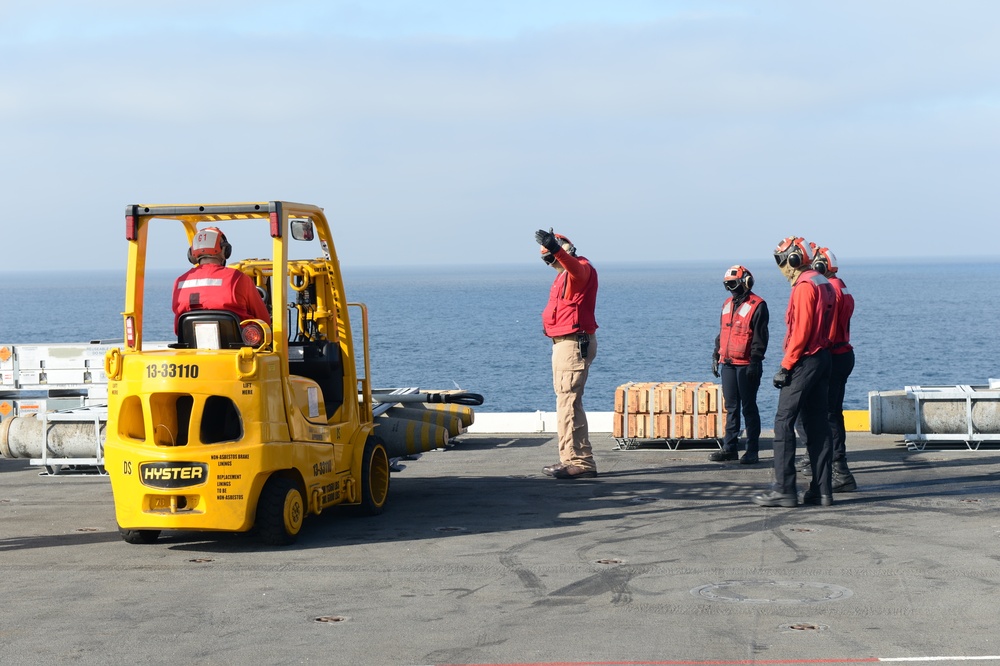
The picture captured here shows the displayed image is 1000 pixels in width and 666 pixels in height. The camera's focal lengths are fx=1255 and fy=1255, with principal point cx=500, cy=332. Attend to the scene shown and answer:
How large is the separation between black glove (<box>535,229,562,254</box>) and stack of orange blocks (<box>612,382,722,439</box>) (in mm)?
3185

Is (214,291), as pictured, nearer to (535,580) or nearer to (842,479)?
(535,580)

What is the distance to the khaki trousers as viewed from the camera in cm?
1257

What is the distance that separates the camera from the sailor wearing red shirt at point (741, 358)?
1349cm

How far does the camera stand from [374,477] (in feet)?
34.5

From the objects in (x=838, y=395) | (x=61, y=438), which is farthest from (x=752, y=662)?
(x=61, y=438)

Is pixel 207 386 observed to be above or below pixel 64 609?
above

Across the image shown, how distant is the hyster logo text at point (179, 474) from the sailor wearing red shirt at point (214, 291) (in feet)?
3.18

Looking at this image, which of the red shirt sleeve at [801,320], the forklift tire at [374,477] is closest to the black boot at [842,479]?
the red shirt sleeve at [801,320]

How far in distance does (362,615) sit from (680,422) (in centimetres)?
822

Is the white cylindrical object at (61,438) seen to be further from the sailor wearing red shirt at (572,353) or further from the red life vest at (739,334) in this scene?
the red life vest at (739,334)

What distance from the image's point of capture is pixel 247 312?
906 cm

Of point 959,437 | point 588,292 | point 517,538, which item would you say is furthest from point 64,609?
point 959,437

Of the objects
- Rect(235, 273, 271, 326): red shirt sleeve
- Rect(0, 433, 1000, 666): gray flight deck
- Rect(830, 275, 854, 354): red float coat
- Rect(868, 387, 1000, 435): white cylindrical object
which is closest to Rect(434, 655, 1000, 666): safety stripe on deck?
Rect(0, 433, 1000, 666): gray flight deck

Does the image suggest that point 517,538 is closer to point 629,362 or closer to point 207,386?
point 207,386
